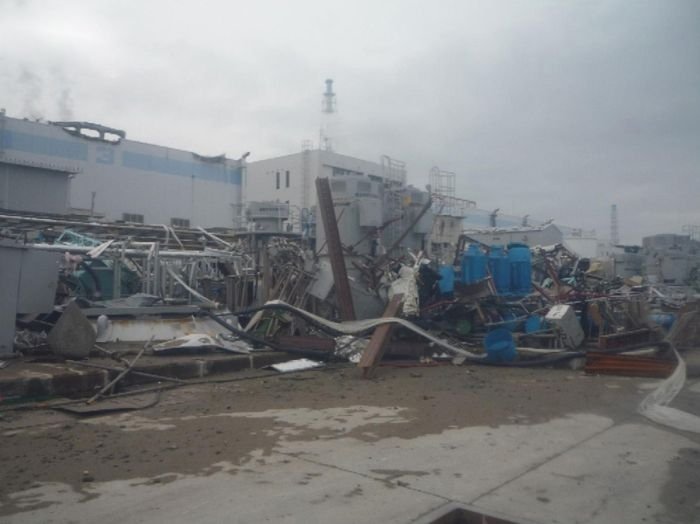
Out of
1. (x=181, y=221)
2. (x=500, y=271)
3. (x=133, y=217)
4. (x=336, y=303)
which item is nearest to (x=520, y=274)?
(x=500, y=271)

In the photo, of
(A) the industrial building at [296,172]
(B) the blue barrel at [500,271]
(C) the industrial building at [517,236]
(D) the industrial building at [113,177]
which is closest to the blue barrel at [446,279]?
(B) the blue barrel at [500,271]

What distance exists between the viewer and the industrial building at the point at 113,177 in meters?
30.4

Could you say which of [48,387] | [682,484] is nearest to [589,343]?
[682,484]

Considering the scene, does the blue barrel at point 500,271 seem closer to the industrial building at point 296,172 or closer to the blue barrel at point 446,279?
the blue barrel at point 446,279

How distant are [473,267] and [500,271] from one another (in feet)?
3.20

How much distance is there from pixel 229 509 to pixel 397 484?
1.38 meters

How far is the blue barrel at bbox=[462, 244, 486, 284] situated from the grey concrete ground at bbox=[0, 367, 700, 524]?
250 inches

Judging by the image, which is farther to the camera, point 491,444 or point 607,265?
point 607,265

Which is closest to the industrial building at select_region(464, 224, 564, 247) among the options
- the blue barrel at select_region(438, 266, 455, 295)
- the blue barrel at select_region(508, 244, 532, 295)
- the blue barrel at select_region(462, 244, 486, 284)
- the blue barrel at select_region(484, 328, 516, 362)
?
the blue barrel at select_region(508, 244, 532, 295)

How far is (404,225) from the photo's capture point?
17797 mm

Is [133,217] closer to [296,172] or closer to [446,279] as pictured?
[296,172]

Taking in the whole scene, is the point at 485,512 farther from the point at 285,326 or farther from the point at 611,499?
the point at 285,326

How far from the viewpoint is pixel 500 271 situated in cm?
1564

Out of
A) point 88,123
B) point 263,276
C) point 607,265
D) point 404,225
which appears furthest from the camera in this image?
point 88,123
